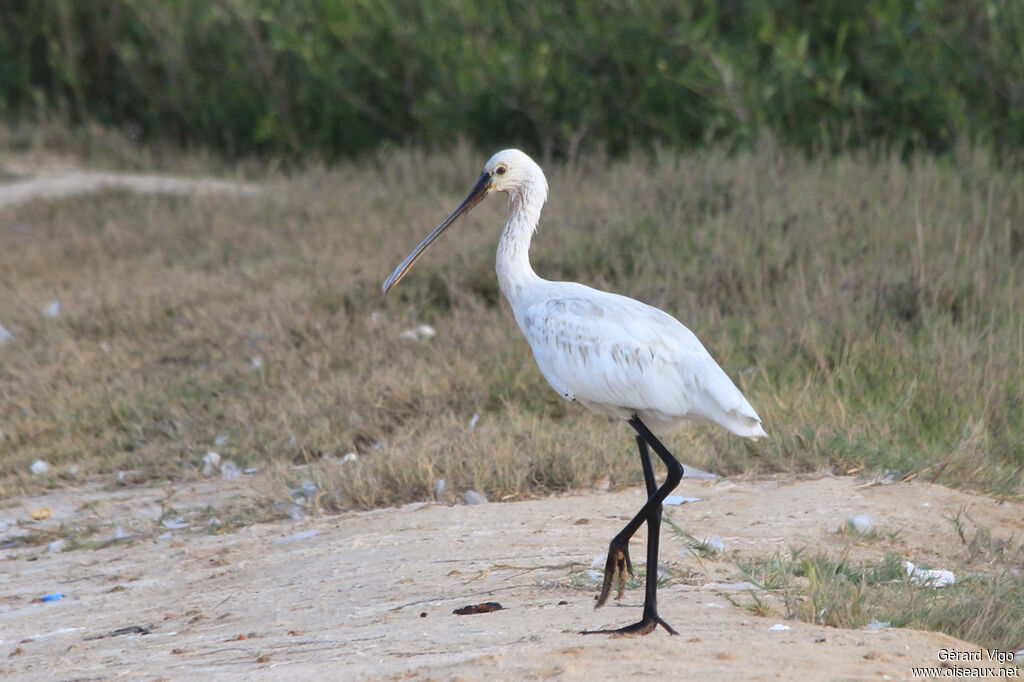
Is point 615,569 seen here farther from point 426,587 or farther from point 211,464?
point 211,464

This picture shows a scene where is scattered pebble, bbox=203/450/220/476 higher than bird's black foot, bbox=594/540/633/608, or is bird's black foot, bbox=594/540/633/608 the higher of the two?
bird's black foot, bbox=594/540/633/608

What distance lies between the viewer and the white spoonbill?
4.04m

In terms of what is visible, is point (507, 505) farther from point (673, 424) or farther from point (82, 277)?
point (82, 277)

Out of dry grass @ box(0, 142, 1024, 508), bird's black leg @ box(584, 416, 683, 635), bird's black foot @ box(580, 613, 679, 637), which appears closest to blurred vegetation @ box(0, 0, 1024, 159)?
dry grass @ box(0, 142, 1024, 508)

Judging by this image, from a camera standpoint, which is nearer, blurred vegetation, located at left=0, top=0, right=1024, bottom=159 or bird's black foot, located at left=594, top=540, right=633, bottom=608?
bird's black foot, located at left=594, top=540, right=633, bottom=608

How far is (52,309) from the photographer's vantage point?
888 centimetres

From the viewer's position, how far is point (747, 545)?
4.67 metres

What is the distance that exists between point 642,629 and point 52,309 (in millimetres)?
6394

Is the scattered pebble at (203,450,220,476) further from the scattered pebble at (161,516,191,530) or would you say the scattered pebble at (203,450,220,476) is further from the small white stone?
the scattered pebble at (161,516,191,530)

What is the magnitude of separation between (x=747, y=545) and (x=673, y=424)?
64cm

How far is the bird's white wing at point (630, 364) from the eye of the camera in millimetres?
4090

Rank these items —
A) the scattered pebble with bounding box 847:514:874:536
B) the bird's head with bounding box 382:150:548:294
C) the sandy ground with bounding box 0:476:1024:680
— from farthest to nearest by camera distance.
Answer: the bird's head with bounding box 382:150:548:294 < the scattered pebble with bounding box 847:514:874:536 < the sandy ground with bounding box 0:476:1024:680

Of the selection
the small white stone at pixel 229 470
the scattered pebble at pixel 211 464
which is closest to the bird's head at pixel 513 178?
the small white stone at pixel 229 470

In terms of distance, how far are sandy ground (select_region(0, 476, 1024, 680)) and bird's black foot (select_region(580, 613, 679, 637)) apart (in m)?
0.04
